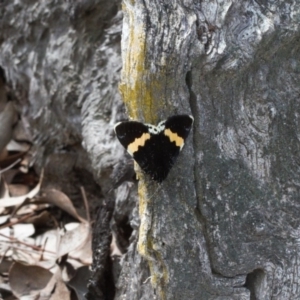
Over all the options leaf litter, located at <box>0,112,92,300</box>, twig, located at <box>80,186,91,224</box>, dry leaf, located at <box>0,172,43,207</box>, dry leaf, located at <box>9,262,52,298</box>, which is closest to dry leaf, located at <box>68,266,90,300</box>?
leaf litter, located at <box>0,112,92,300</box>

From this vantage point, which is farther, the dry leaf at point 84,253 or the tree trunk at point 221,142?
the dry leaf at point 84,253

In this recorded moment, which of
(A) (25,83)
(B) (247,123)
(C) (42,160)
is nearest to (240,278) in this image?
(B) (247,123)

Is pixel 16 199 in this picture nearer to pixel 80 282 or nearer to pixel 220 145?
pixel 80 282

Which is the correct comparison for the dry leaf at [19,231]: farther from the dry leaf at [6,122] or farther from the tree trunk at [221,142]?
the tree trunk at [221,142]

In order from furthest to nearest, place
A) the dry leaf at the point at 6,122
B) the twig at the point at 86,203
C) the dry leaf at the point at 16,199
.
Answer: the dry leaf at the point at 6,122, the dry leaf at the point at 16,199, the twig at the point at 86,203

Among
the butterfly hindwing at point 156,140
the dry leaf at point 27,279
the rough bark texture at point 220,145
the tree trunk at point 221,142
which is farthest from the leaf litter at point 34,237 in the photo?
the butterfly hindwing at point 156,140

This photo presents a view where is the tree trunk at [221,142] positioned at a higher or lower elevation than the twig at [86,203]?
lower

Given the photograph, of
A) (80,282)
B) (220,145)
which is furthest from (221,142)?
(80,282)
